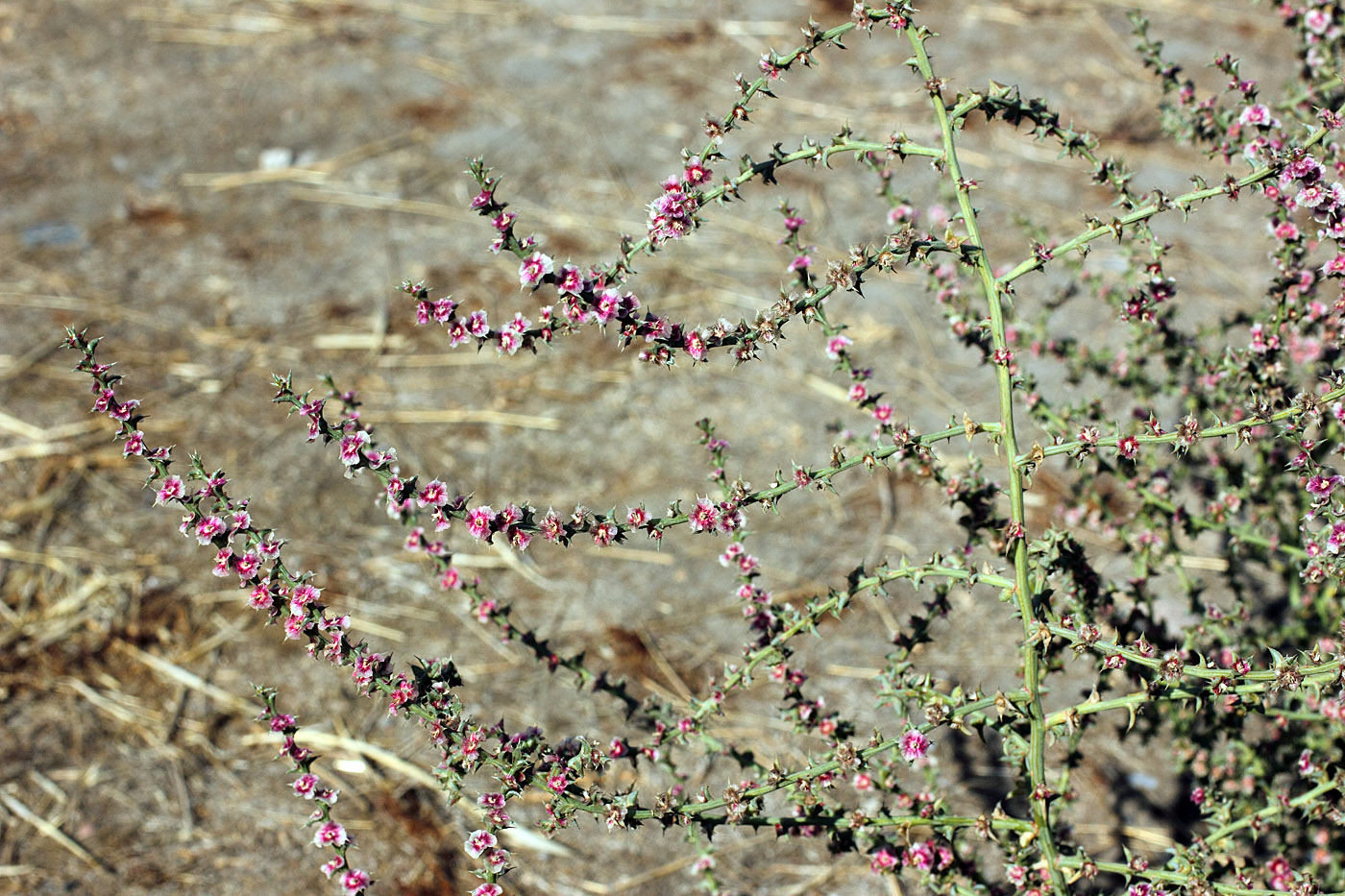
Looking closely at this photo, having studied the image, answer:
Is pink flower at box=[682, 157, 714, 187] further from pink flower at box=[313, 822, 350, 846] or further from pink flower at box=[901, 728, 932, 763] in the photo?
pink flower at box=[313, 822, 350, 846]

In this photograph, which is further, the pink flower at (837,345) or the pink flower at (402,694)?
the pink flower at (837,345)

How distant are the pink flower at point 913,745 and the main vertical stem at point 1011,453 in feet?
0.66

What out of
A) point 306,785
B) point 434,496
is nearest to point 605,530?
point 434,496

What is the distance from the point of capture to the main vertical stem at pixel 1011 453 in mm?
1798

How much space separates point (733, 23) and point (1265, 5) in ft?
9.18

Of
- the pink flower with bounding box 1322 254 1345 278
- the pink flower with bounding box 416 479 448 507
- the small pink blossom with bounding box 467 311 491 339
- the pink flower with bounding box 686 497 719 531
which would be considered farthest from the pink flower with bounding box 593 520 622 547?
the pink flower with bounding box 1322 254 1345 278

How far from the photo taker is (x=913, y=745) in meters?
1.85

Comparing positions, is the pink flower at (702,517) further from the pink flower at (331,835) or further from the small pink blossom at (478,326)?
the pink flower at (331,835)

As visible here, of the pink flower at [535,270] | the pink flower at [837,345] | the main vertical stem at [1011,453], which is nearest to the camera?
the pink flower at [535,270]

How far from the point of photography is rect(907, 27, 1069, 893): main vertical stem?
1.80 meters

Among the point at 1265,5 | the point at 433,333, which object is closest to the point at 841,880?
the point at 433,333

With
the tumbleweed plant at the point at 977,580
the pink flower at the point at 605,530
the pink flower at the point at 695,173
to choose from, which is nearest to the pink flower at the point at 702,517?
Answer: the tumbleweed plant at the point at 977,580

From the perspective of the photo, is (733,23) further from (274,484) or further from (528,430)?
(274,484)

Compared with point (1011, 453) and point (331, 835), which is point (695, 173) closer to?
point (1011, 453)
